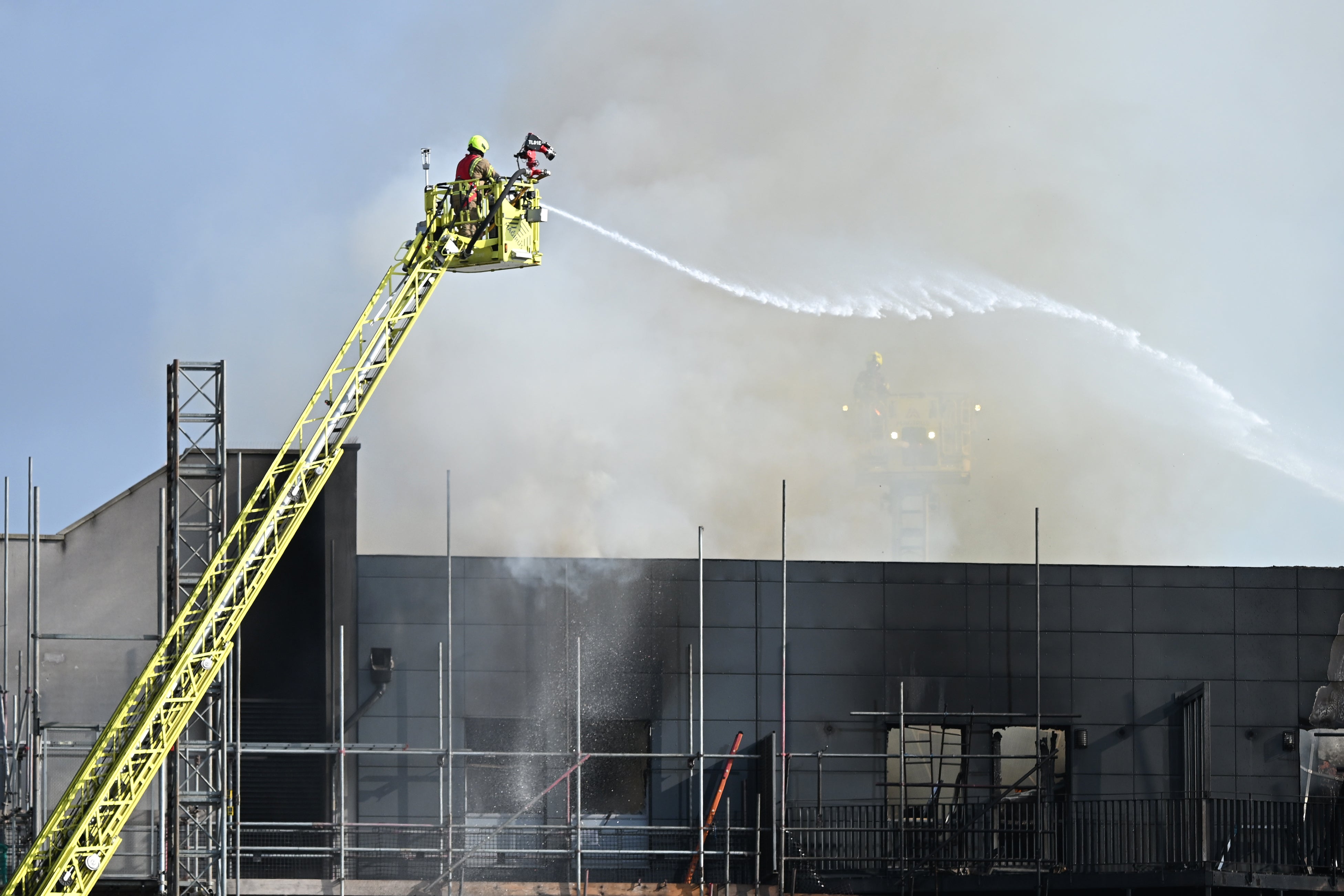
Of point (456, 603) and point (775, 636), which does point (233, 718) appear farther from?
point (775, 636)

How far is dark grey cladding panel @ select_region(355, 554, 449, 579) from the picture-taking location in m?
28.5

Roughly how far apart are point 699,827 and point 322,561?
319 inches

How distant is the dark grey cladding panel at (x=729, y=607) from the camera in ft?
94.3

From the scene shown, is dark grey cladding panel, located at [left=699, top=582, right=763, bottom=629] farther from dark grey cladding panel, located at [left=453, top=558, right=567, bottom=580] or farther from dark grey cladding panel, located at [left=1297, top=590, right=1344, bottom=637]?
dark grey cladding panel, located at [left=1297, top=590, right=1344, bottom=637]

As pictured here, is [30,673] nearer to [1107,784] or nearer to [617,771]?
[617,771]

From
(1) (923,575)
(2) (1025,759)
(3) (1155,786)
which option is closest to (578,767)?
(1) (923,575)

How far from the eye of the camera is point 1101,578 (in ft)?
95.6

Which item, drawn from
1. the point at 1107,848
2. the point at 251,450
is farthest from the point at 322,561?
the point at 1107,848

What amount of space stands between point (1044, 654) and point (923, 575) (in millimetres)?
2646

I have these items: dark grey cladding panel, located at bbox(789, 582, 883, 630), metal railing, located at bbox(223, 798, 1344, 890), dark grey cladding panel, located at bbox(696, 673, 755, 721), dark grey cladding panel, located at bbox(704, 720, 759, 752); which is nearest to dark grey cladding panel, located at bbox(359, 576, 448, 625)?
metal railing, located at bbox(223, 798, 1344, 890)

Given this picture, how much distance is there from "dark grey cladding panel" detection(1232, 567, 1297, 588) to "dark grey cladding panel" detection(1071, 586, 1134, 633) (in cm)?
200

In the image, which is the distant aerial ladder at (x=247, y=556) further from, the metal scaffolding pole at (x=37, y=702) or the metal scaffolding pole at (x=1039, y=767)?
the metal scaffolding pole at (x=1039, y=767)

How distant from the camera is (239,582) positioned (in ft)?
80.2

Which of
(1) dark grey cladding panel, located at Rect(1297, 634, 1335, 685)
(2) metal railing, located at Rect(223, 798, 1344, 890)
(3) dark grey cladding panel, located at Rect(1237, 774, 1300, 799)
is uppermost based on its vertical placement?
(1) dark grey cladding panel, located at Rect(1297, 634, 1335, 685)
